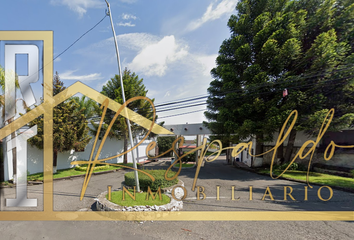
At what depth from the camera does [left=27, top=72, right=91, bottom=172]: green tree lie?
1149cm

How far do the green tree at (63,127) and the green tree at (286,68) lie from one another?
432 inches

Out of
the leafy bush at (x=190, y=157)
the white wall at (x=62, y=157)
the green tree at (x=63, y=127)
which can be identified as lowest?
the leafy bush at (x=190, y=157)

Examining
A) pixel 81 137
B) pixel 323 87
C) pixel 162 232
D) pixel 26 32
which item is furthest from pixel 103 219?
pixel 323 87

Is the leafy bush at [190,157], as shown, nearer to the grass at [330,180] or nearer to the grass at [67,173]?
the grass at [67,173]

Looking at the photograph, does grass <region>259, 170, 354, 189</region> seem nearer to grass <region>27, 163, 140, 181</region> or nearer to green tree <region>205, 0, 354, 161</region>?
green tree <region>205, 0, 354, 161</region>

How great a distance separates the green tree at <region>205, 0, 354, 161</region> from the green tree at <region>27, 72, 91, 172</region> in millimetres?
10973

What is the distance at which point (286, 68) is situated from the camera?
13.5 m

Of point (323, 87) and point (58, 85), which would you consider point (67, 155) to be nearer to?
point (58, 85)

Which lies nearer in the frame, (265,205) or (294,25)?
(265,205)

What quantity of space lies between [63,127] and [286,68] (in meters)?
17.7

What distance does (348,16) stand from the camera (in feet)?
39.3

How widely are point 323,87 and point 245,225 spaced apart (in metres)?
11.7

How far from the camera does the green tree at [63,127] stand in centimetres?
1149

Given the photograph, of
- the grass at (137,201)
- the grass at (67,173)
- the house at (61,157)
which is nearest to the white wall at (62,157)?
the house at (61,157)
